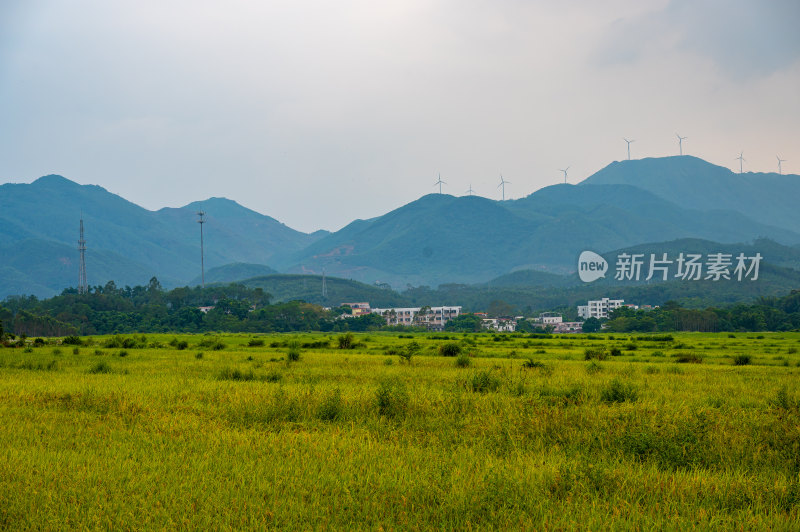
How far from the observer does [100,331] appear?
381 feet

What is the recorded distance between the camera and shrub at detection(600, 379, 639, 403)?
48.7 feet

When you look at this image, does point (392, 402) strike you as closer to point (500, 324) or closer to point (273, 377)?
point (273, 377)

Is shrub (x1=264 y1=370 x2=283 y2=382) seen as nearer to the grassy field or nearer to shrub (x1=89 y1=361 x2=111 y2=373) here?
the grassy field

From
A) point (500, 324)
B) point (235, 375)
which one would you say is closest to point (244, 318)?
point (500, 324)

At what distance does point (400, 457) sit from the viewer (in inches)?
383

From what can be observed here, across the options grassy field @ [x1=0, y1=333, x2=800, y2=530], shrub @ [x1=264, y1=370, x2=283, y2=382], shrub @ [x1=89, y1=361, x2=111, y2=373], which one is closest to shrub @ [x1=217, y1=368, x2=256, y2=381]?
shrub @ [x1=264, y1=370, x2=283, y2=382]

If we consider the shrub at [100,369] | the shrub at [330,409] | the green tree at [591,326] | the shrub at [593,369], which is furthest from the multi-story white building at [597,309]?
the shrub at [330,409]

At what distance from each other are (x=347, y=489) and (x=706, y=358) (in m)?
32.6

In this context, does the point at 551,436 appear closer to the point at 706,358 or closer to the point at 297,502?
the point at 297,502

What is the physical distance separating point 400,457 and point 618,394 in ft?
24.1

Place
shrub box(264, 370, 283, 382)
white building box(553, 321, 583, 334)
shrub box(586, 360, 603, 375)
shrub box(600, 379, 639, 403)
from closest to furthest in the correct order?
shrub box(600, 379, 639, 403), shrub box(264, 370, 283, 382), shrub box(586, 360, 603, 375), white building box(553, 321, 583, 334)

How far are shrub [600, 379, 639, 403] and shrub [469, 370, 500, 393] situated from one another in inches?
114

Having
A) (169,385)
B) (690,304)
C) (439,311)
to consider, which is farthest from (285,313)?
(169,385)

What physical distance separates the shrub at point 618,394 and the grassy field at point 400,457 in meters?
0.06
